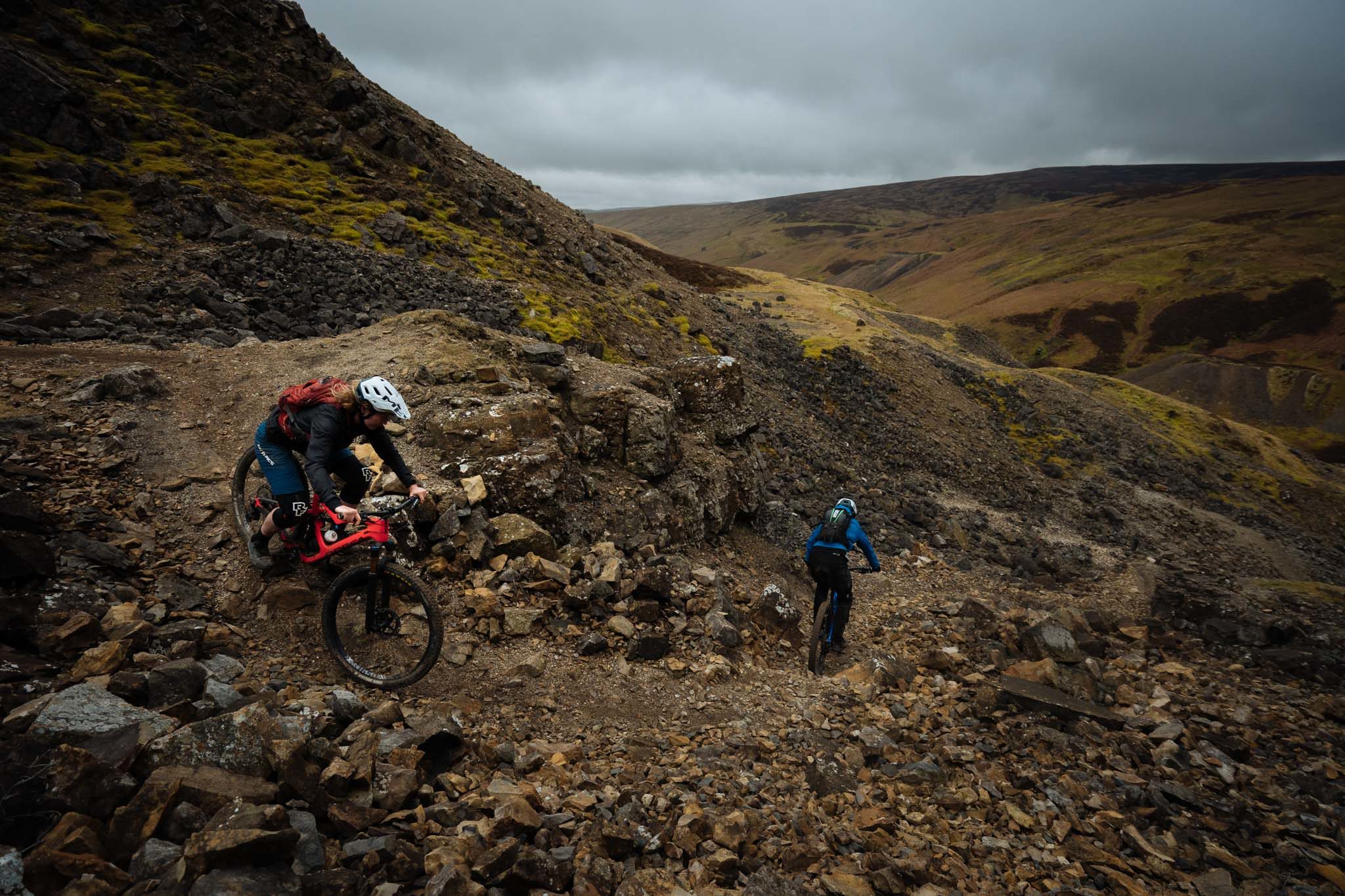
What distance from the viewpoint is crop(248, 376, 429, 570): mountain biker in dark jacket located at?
6.09m

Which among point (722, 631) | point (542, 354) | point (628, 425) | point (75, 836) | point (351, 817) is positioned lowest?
point (722, 631)

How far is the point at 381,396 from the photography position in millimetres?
6215

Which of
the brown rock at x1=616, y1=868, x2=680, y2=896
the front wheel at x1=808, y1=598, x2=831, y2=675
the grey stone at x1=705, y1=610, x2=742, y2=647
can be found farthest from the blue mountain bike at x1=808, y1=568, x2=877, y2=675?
the brown rock at x1=616, y1=868, x2=680, y2=896

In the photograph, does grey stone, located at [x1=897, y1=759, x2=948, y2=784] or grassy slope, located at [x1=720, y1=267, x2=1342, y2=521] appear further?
grassy slope, located at [x1=720, y1=267, x2=1342, y2=521]

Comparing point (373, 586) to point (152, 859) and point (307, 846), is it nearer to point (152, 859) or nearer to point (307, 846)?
point (307, 846)

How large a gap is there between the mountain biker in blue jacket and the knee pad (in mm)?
8663

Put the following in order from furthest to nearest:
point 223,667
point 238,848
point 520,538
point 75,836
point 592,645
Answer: point 520,538, point 592,645, point 223,667, point 238,848, point 75,836

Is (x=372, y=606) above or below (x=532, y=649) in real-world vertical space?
above

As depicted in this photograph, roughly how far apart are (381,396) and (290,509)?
192 centimetres

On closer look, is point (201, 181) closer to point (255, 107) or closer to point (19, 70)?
point (19, 70)

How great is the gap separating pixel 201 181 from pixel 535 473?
21.8 m

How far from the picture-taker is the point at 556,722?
6703mm

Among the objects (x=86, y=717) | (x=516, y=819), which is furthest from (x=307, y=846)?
(x=86, y=717)

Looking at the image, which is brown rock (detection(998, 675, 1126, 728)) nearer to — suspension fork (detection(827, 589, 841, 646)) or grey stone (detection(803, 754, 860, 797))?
suspension fork (detection(827, 589, 841, 646))
